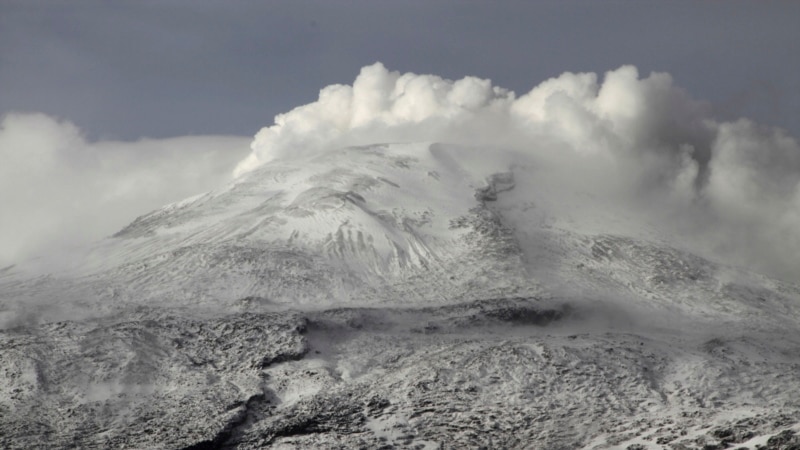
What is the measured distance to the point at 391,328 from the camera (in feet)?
267

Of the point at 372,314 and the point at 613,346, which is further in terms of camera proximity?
the point at 372,314

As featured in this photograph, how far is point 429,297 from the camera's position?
89875mm

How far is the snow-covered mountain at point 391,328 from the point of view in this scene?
62406 millimetres

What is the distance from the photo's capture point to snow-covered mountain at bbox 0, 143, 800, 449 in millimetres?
62406

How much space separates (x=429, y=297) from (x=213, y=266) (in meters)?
18.8

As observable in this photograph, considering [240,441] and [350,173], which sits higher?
[350,173]

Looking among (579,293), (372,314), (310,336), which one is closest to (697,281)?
(579,293)

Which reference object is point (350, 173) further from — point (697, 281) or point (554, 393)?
point (554, 393)

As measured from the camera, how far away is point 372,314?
82.9 m

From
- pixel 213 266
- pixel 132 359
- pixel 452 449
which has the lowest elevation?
pixel 452 449

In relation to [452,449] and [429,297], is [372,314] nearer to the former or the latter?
[429,297]

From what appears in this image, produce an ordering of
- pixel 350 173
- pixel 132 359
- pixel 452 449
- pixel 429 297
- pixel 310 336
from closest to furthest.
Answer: pixel 452 449, pixel 132 359, pixel 310 336, pixel 429 297, pixel 350 173

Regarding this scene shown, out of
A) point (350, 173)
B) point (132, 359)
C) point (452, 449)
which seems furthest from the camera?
point (350, 173)

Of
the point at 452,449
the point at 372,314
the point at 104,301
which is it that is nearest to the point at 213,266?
the point at 104,301
